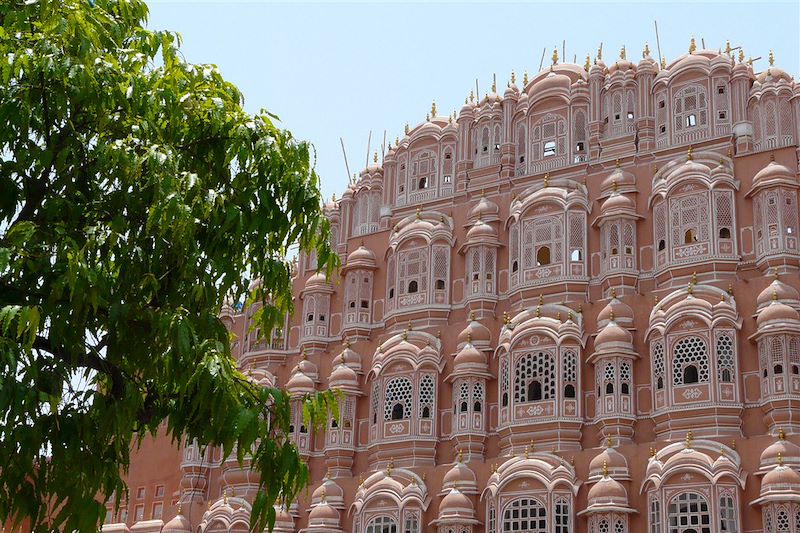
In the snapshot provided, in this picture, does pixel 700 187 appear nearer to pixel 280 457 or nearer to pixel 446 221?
pixel 446 221

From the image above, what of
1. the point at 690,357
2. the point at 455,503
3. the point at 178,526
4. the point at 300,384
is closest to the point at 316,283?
the point at 300,384

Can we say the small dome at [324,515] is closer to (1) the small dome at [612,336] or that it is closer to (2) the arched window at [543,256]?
(1) the small dome at [612,336]

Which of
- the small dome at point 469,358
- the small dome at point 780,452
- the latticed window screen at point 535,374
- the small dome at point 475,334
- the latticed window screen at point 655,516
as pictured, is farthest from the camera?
the small dome at point 475,334

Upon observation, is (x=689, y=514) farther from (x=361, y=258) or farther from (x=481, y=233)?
(x=361, y=258)

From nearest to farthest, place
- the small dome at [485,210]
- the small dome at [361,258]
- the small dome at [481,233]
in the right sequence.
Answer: the small dome at [481,233] → the small dome at [485,210] → the small dome at [361,258]

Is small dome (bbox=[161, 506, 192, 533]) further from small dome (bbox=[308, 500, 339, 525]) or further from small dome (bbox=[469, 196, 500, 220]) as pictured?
small dome (bbox=[469, 196, 500, 220])

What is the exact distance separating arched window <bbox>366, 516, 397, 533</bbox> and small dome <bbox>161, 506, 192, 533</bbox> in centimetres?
663

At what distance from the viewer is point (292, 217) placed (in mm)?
10609

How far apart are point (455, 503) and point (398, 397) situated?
4.27 metres


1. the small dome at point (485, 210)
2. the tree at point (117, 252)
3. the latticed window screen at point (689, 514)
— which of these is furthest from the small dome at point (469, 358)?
the tree at point (117, 252)

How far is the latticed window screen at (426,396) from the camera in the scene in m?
31.6

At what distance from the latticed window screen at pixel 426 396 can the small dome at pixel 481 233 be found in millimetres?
4331

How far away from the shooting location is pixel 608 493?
1061 inches

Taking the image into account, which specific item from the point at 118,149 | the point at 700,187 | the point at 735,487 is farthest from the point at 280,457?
the point at 700,187
